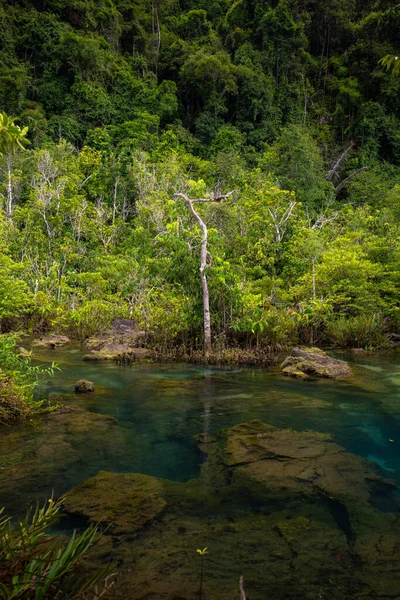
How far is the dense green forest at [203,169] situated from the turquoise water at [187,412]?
2.18 metres

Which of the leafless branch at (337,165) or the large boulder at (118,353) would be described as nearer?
the large boulder at (118,353)

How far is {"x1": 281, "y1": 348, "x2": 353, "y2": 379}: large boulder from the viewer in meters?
9.08

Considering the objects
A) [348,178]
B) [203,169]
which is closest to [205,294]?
[203,169]

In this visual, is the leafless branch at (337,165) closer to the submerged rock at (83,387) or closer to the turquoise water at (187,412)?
the turquoise water at (187,412)

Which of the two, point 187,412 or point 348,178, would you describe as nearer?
point 187,412

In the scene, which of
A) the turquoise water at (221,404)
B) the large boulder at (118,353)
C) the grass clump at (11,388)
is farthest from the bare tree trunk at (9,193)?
the grass clump at (11,388)

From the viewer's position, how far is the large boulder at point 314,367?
9078 mm

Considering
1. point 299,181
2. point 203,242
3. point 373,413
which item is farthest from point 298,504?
point 299,181

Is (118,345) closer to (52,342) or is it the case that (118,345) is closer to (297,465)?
(52,342)

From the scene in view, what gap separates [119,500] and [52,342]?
35.7ft

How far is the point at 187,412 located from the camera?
680cm

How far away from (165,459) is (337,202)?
29.1m

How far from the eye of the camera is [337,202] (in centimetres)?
3069

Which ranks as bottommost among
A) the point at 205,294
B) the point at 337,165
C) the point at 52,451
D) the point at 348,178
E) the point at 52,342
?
the point at 52,451
